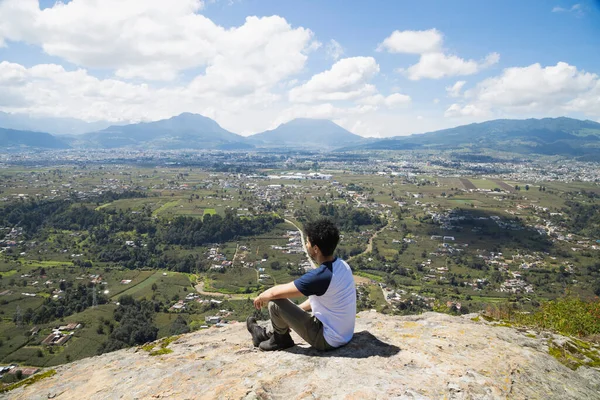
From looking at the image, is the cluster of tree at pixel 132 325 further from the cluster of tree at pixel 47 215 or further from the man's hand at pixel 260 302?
the cluster of tree at pixel 47 215

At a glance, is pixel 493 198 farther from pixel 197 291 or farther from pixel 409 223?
pixel 197 291

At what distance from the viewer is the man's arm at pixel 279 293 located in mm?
4000

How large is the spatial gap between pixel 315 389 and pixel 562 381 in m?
2.87

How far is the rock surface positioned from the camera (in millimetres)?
3496

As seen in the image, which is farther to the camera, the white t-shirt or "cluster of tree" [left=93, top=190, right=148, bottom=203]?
"cluster of tree" [left=93, top=190, right=148, bottom=203]

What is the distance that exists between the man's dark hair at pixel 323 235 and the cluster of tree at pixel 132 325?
25987mm

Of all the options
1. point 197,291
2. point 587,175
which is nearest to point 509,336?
point 197,291

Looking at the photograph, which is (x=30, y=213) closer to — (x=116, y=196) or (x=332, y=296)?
(x=116, y=196)

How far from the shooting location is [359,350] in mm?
4469

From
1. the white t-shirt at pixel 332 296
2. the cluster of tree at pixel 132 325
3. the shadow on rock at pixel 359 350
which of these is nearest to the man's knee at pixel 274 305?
the white t-shirt at pixel 332 296

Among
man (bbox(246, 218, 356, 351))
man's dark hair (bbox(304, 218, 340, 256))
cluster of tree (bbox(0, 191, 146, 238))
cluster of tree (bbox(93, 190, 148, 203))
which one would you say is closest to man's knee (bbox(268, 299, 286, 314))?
man (bbox(246, 218, 356, 351))

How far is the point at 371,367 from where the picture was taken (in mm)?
3980

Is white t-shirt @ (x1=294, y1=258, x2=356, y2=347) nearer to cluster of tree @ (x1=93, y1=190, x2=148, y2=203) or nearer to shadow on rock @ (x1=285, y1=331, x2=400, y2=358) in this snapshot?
shadow on rock @ (x1=285, y1=331, x2=400, y2=358)

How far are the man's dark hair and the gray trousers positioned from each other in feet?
2.77
